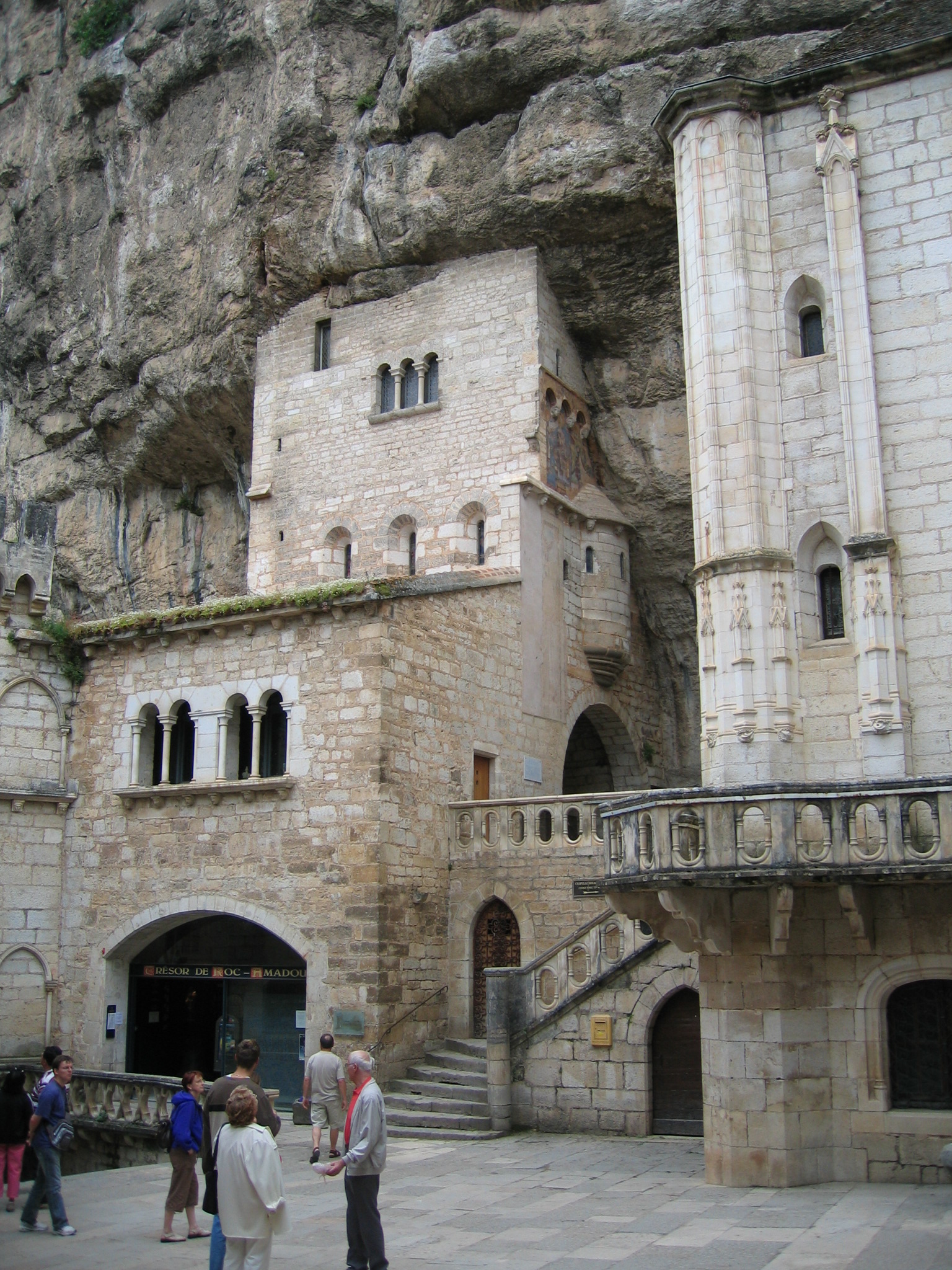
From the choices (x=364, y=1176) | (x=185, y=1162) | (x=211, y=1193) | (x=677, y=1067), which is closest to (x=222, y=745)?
(x=677, y=1067)

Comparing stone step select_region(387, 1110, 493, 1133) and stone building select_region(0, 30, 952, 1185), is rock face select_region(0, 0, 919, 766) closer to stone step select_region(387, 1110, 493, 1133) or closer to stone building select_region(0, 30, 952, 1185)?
stone building select_region(0, 30, 952, 1185)

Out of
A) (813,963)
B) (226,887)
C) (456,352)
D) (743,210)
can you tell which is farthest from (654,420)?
(813,963)

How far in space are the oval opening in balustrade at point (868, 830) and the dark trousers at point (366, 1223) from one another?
5495 millimetres

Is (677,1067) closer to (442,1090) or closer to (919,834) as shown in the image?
(442,1090)

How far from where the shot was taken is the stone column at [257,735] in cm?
1973

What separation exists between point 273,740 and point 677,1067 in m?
8.21

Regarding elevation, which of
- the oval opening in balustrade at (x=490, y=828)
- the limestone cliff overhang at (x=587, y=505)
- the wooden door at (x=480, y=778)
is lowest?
the oval opening in balustrade at (x=490, y=828)

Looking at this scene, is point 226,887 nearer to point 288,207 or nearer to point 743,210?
point 743,210

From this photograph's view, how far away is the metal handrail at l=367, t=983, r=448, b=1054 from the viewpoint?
58.0ft

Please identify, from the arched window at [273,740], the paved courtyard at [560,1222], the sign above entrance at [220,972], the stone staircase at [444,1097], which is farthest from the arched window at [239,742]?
the paved courtyard at [560,1222]

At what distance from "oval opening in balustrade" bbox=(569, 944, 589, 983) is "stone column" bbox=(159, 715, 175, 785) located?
772 cm

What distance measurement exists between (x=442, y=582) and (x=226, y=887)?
5893 mm

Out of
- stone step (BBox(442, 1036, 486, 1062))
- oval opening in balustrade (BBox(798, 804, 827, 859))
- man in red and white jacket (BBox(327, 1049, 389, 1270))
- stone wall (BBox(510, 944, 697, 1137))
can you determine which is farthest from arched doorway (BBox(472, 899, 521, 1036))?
man in red and white jacket (BBox(327, 1049, 389, 1270))

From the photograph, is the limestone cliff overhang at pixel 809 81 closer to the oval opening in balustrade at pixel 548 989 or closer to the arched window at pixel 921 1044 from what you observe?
the arched window at pixel 921 1044
